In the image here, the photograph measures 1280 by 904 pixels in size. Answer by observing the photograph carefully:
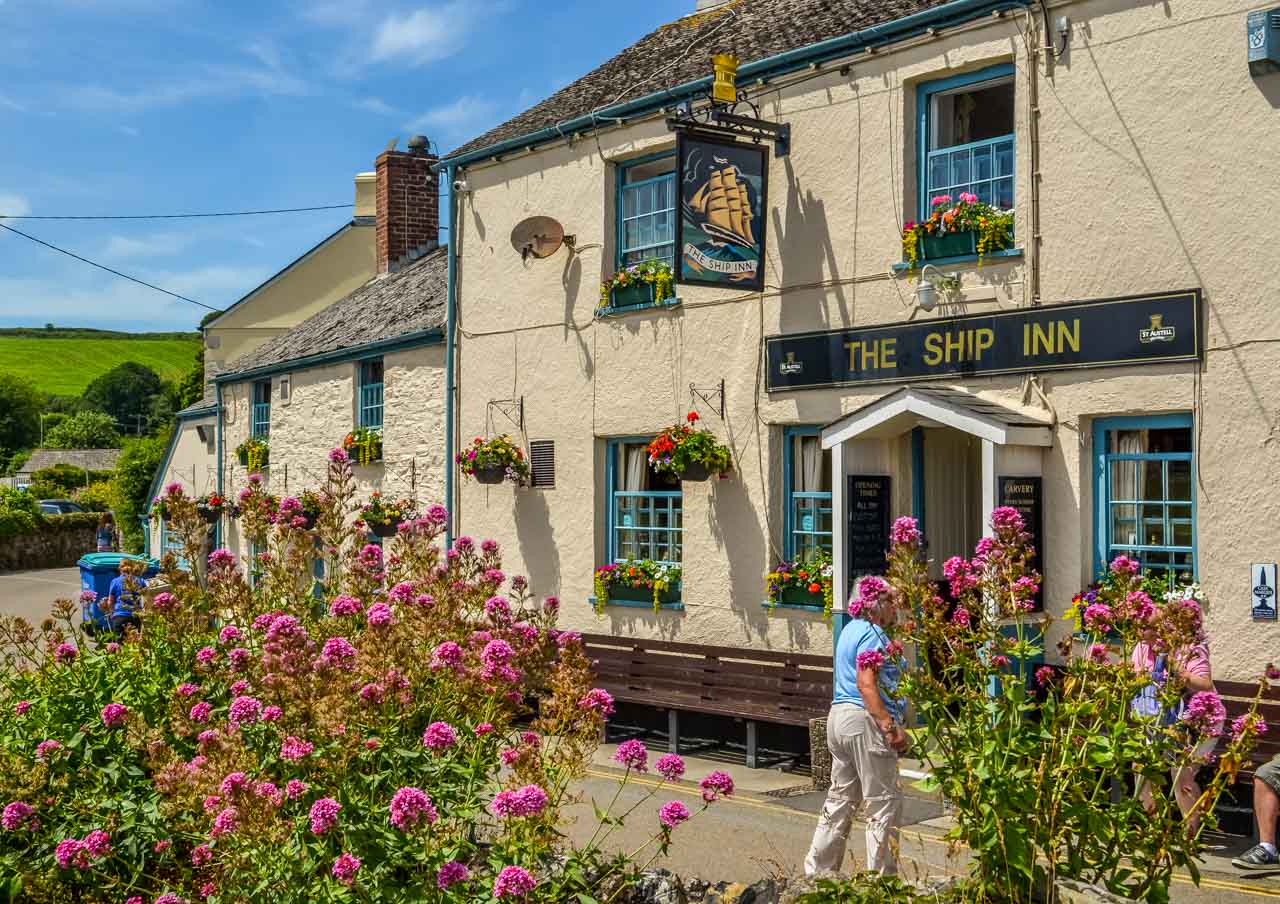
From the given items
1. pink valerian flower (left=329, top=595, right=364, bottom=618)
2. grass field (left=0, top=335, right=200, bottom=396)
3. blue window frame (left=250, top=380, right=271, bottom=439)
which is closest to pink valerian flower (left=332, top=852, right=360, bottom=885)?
pink valerian flower (left=329, top=595, right=364, bottom=618)

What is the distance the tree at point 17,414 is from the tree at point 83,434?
158 inches

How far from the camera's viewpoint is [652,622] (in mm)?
14375

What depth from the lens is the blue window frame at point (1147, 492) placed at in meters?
10.4

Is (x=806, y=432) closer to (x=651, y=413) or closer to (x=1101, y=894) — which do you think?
(x=651, y=413)

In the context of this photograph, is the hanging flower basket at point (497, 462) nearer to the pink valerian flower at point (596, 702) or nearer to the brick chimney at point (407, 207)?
the brick chimney at point (407, 207)

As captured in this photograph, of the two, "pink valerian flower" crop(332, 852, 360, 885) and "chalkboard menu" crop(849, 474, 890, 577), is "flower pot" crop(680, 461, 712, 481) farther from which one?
"pink valerian flower" crop(332, 852, 360, 885)

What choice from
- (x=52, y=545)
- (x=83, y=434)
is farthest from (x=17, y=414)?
(x=52, y=545)

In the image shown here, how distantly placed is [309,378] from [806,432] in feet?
37.1

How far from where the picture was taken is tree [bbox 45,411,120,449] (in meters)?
113

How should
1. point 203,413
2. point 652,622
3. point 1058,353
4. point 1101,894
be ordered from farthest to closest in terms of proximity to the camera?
point 203,413, point 652,622, point 1058,353, point 1101,894

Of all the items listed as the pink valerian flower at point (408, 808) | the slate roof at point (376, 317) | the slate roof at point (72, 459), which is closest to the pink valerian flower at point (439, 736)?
the pink valerian flower at point (408, 808)

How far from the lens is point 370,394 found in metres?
20.4

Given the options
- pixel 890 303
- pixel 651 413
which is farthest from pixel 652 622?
pixel 890 303

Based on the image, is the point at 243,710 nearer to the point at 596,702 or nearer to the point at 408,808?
the point at 408,808
